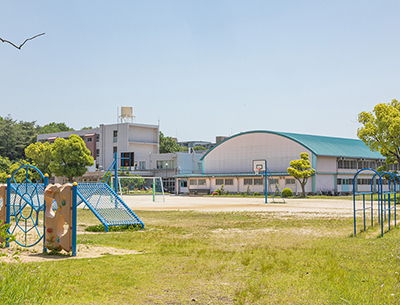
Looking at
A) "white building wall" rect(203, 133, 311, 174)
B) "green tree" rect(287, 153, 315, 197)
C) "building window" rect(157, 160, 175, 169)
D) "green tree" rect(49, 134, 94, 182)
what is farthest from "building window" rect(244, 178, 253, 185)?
"green tree" rect(49, 134, 94, 182)

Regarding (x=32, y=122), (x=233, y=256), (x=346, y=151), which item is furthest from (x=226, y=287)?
(x=32, y=122)

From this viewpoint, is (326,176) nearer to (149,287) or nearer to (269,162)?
(269,162)

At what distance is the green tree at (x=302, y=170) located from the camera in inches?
2094

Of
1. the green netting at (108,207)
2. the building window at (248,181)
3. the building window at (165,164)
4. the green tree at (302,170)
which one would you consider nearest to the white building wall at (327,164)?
the green tree at (302,170)

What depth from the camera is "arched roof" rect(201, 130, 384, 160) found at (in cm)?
5956

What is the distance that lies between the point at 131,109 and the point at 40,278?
80447 mm

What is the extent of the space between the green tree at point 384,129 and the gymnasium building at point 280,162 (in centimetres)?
1252

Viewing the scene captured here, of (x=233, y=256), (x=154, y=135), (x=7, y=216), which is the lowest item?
(x=233, y=256)

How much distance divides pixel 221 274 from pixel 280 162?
2134 inches

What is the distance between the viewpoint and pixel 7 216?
11.9m

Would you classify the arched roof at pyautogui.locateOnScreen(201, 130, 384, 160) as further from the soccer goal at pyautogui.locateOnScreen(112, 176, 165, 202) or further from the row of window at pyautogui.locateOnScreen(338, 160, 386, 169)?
the soccer goal at pyautogui.locateOnScreen(112, 176, 165, 202)

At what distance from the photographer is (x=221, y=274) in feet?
27.9

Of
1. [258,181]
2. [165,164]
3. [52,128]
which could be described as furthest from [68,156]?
[52,128]

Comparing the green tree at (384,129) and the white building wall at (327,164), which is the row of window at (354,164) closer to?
the white building wall at (327,164)
